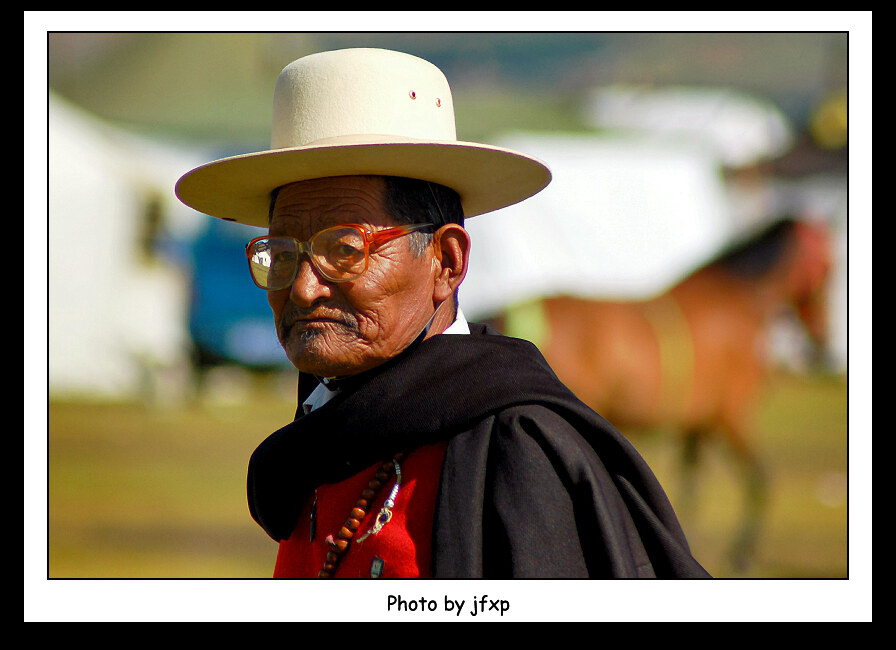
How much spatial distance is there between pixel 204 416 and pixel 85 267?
9.68ft

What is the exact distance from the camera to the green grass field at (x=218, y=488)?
801 cm

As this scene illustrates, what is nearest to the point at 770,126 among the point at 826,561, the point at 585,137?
the point at 585,137

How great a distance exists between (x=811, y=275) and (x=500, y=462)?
7017mm

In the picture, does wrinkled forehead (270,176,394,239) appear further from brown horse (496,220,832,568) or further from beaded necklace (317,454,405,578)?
brown horse (496,220,832,568)

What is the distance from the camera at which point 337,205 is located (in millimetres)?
2033

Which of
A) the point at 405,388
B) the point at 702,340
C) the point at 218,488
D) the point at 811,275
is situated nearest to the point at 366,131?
the point at 405,388

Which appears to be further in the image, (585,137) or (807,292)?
(585,137)

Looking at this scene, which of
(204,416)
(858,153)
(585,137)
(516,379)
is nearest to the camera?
(516,379)

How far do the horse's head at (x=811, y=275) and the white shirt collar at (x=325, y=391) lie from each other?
6.48 meters

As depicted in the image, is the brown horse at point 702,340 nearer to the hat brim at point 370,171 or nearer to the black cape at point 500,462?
the hat brim at point 370,171

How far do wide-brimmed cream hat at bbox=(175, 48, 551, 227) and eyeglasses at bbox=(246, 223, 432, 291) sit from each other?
0.17 metres

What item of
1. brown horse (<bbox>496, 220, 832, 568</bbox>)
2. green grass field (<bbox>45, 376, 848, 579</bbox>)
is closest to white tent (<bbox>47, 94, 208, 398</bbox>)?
green grass field (<bbox>45, 376, 848, 579</bbox>)

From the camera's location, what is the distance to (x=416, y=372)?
1940 millimetres

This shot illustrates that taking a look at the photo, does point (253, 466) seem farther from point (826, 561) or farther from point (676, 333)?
point (826, 561)
